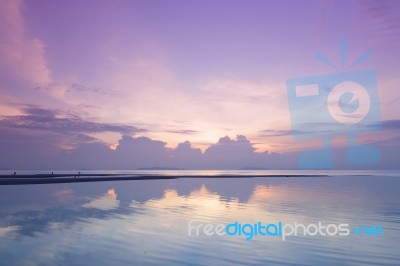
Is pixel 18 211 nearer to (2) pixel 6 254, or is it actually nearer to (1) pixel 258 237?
(2) pixel 6 254

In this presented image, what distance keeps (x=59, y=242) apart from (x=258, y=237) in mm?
12014

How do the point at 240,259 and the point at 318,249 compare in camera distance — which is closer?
the point at 240,259

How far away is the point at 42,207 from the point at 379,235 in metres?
31.1

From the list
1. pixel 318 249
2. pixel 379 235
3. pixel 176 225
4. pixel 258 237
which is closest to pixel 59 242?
pixel 176 225

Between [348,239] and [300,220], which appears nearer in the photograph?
[348,239]

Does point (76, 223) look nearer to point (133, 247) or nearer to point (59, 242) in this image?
point (59, 242)

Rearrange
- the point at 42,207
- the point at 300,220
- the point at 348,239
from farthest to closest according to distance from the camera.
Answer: the point at 42,207
the point at 300,220
the point at 348,239

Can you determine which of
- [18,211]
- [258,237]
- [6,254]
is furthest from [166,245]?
[18,211]

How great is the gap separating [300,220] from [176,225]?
34.6 feet

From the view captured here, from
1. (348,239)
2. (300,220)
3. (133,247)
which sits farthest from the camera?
(300,220)

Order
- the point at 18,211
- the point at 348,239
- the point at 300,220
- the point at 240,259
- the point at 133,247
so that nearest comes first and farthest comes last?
the point at 240,259 → the point at 133,247 → the point at 348,239 → the point at 300,220 → the point at 18,211

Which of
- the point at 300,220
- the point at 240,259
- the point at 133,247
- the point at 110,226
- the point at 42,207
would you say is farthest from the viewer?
the point at 42,207

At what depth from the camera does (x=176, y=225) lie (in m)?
25.9

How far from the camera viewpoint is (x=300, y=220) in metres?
28.8
